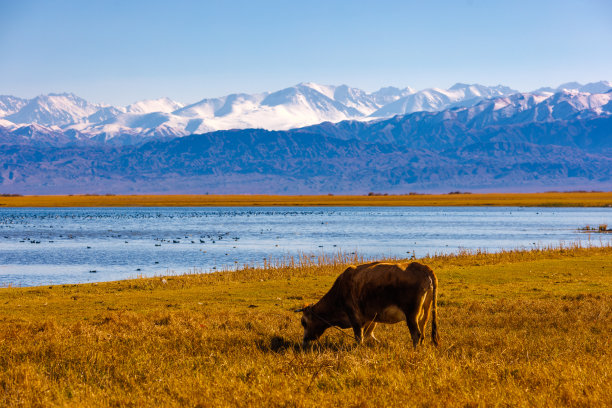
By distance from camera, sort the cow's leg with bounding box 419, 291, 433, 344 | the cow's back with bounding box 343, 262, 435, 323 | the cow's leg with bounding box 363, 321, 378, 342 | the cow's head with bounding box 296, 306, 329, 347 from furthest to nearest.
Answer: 1. the cow's head with bounding box 296, 306, 329, 347
2. the cow's leg with bounding box 363, 321, 378, 342
3. the cow's leg with bounding box 419, 291, 433, 344
4. the cow's back with bounding box 343, 262, 435, 323

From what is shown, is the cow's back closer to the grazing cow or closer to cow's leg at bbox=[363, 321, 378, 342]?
the grazing cow

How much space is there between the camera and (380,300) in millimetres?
13406

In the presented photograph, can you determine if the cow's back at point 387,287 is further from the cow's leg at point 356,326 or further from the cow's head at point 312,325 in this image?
the cow's head at point 312,325

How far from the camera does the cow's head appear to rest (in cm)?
1460

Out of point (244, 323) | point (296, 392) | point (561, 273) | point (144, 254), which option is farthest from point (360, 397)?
point (144, 254)

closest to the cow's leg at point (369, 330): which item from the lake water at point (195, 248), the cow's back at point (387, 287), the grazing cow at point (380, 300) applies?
the grazing cow at point (380, 300)

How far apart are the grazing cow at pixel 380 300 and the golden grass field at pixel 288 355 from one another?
0.55 meters

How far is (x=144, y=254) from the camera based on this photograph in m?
53.7

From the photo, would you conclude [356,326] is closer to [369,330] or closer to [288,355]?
[369,330]

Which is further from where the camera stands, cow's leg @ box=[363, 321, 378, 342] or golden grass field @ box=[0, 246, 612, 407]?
cow's leg @ box=[363, 321, 378, 342]

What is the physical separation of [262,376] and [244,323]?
6185 millimetres

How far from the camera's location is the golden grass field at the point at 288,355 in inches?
427

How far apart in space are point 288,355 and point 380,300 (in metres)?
2.07

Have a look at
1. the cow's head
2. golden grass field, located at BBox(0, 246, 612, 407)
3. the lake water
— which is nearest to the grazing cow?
the cow's head
